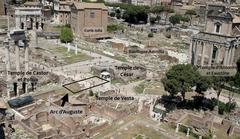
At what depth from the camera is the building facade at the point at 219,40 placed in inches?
2484

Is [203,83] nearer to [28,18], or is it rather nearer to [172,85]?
[172,85]

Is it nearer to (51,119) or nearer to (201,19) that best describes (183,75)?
(51,119)

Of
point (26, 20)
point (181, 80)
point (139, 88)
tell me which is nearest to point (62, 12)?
point (26, 20)

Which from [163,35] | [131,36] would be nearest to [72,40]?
[131,36]

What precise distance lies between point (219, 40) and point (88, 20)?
152 feet

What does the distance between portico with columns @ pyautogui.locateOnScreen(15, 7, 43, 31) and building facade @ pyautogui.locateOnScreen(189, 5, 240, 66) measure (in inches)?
2103

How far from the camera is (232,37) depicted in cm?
6325

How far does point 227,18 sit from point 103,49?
3283 cm

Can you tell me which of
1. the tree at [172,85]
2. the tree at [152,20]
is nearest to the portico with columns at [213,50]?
the tree at [172,85]

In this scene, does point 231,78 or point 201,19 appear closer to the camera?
point 231,78

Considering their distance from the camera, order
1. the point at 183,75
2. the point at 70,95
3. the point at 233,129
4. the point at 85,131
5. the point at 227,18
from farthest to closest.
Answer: the point at 227,18, the point at 70,95, the point at 183,75, the point at 233,129, the point at 85,131

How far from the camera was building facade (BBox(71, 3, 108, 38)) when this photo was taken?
96688 mm

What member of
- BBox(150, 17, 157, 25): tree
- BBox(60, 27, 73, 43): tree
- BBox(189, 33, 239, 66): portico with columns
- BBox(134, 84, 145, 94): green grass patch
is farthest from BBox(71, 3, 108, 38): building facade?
BBox(134, 84, 145, 94): green grass patch

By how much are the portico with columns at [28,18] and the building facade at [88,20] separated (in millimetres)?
11196
